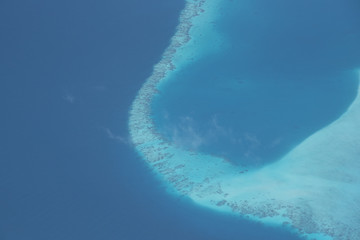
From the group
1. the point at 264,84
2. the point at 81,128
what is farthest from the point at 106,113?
the point at 264,84

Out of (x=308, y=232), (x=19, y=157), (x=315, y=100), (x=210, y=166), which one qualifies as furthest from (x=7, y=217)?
(x=315, y=100)

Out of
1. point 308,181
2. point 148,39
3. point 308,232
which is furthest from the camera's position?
point 148,39

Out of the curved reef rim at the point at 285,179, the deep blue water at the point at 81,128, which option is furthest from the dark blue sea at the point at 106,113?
the curved reef rim at the point at 285,179

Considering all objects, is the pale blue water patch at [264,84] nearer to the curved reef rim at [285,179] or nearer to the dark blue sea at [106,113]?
the dark blue sea at [106,113]

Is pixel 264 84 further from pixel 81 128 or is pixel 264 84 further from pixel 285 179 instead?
pixel 81 128

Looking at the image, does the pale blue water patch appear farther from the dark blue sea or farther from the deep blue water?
the deep blue water

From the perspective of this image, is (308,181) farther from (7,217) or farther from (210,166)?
(7,217)
